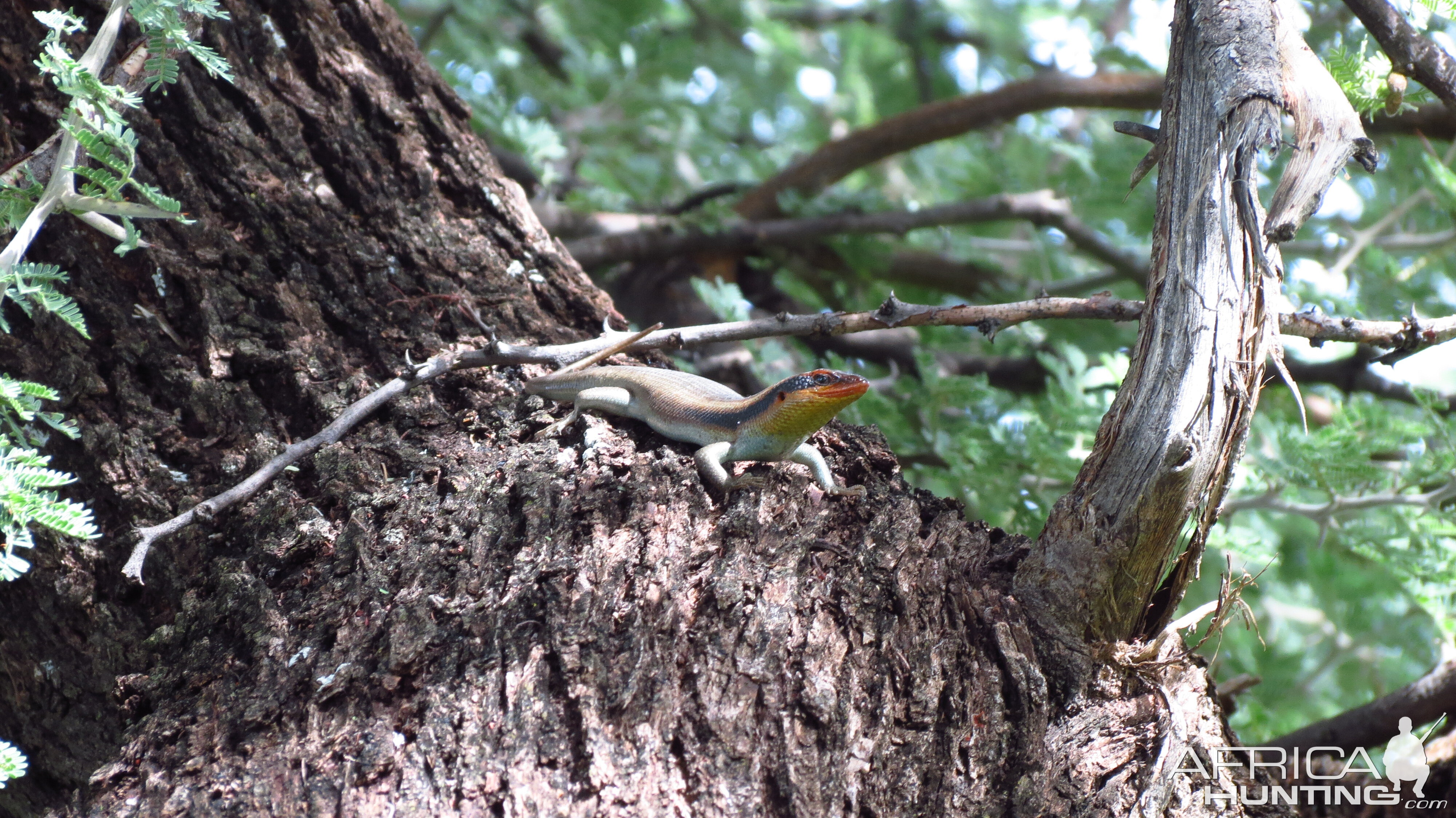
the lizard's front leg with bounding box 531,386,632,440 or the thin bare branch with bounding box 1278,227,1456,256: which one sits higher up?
the thin bare branch with bounding box 1278,227,1456,256

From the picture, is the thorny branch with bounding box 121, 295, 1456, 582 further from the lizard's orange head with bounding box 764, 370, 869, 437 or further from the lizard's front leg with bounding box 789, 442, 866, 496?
the lizard's front leg with bounding box 789, 442, 866, 496

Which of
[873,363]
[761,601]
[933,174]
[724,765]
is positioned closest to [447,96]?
[761,601]

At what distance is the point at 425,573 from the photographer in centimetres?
251

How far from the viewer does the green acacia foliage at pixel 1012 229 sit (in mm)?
4430

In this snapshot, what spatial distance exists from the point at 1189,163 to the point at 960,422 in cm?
266

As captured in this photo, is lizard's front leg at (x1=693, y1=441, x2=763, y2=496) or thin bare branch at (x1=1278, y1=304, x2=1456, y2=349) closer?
thin bare branch at (x1=1278, y1=304, x2=1456, y2=349)

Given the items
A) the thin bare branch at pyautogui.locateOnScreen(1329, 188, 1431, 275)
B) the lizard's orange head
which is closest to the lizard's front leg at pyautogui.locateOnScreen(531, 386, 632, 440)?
the lizard's orange head

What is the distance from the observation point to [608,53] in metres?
8.01

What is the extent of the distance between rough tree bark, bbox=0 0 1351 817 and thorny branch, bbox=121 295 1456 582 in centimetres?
9

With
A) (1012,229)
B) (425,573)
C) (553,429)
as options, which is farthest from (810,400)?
(1012,229)

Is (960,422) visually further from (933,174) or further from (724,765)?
(933,174)

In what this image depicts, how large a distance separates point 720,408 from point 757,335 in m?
0.35

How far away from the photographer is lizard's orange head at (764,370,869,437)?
10.7 ft

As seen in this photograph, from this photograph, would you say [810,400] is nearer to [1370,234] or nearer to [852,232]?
[852,232]
